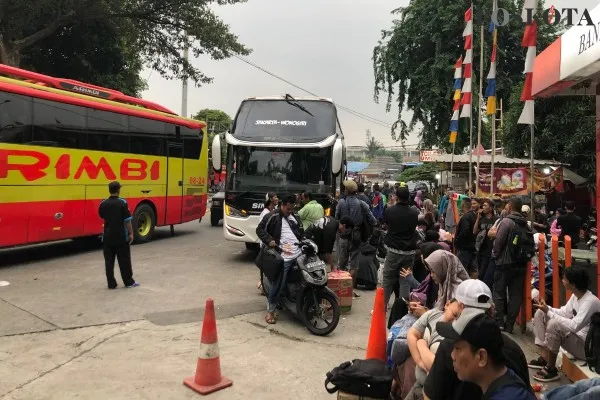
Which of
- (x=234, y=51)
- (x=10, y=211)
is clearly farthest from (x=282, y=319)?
(x=234, y=51)

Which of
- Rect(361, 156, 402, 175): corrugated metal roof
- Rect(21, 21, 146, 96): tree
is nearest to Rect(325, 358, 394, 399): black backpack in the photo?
Rect(21, 21, 146, 96): tree

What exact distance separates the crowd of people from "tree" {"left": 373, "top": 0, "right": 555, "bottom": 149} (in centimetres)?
1401

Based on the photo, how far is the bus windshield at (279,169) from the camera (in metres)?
9.67

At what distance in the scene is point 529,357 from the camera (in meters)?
5.04

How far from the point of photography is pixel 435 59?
21688 millimetres

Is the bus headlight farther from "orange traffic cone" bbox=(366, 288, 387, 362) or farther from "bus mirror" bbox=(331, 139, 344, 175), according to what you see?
"orange traffic cone" bbox=(366, 288, 387, 362)

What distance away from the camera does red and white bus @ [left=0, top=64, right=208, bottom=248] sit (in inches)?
333

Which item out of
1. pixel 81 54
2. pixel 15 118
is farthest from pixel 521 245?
pixel 81 54

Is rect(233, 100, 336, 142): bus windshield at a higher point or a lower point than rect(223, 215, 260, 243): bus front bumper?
higher

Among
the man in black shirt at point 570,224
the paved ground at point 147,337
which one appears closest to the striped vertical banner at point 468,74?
the man in black shirt at point 570,224

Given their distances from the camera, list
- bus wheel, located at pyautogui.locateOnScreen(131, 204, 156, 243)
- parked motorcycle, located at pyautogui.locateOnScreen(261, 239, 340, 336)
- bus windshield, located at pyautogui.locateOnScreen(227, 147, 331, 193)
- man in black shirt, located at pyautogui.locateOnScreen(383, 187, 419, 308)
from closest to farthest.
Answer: parked motorcycle, located at pyautogui.locateOnScreen(261, 239, 340, 336), man in black shirt, located at pyautogui.locateOnScreen(383, 187, 419, 308), bus windshield, located at pyautogui.locateOnScreen(227, 147, 331, 193), bus wheel, located at pyautogui.locateOnScreen(131, 204, 156, 243)

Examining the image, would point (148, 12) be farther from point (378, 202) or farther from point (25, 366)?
point (25, 366)

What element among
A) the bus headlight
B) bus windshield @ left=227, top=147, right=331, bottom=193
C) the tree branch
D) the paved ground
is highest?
the tree branch

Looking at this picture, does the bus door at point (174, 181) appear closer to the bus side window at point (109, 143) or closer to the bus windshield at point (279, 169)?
the bus side window at point (109, 143)
